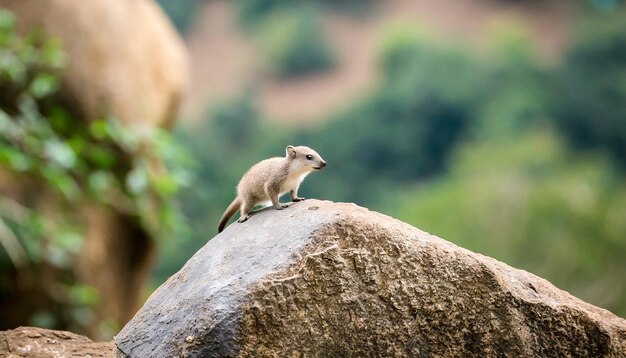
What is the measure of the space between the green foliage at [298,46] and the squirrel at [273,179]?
23.4 metres

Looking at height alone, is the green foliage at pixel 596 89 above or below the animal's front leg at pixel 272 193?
above

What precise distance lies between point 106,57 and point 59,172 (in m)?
1.71

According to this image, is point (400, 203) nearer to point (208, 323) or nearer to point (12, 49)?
point (12, 49)

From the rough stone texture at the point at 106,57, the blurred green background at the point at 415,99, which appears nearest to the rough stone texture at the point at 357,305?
the rough stone texture at the point at 106,57

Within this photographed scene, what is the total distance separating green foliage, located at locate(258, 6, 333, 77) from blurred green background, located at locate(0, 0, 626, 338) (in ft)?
0.20

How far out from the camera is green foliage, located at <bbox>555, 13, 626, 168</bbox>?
82.7 feet

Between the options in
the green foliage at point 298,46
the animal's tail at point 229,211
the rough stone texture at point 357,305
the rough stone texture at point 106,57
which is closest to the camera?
the rough stone texture at point 357,305

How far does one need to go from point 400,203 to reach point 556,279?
6.12 meters

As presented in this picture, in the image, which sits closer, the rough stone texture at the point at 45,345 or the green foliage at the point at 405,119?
the rough stone texture at the point at 45,345

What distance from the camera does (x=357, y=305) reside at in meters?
3.81

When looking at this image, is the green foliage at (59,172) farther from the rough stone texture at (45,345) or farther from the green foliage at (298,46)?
the green foliage at (298,46)

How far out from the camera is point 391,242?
12.9 feet

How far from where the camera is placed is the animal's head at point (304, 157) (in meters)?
5.23

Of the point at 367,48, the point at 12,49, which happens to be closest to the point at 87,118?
the point at 12,49
